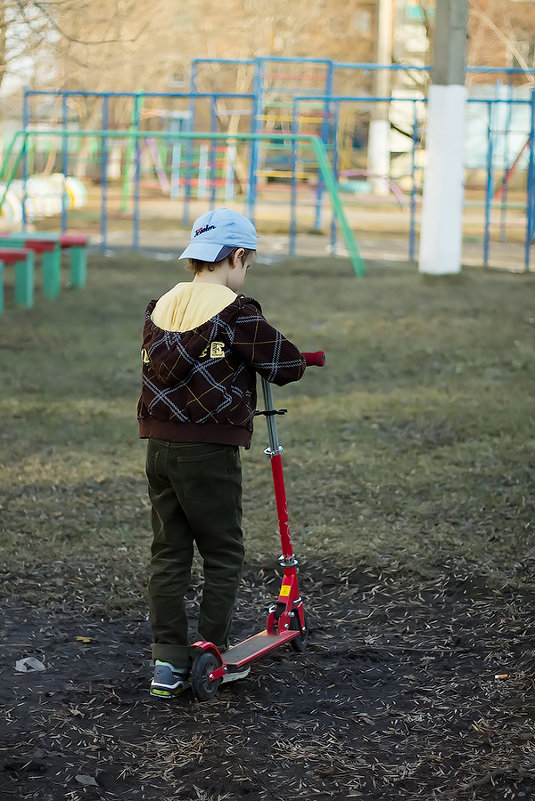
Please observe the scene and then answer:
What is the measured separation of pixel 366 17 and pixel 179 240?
26636mm

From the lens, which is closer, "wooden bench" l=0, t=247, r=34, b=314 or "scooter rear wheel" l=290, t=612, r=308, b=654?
"scooter rear wheel" l=290, t=612, r=308, b=654

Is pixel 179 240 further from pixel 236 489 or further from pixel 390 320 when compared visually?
pixel 236 489

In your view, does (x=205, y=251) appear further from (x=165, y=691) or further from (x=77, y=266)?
(x=77, y=266)

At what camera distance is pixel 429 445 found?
246 inches

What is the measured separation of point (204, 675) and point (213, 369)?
3.06ft

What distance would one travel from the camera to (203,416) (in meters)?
3.24

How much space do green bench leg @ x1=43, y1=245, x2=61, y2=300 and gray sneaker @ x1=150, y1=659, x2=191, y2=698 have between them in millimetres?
8507

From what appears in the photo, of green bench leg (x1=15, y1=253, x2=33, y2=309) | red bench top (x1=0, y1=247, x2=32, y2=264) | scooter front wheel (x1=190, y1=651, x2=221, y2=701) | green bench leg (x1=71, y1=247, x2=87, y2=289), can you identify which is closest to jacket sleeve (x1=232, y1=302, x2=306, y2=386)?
scooter front wheel (x1=190, y1=651, x2=221, y2=701)

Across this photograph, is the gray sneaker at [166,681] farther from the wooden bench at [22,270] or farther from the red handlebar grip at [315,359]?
the wooden bench at [22,270]

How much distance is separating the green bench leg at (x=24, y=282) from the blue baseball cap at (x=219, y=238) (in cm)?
750

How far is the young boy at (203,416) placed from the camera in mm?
3234

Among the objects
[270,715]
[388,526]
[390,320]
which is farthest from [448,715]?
[390,320]

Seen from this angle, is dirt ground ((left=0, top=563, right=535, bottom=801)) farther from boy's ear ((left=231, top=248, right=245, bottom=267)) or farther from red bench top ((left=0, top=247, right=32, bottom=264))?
red bench top ((left=0, top=247, right=32, bottom=264))

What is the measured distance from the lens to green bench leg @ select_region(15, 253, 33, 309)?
34.6ft
